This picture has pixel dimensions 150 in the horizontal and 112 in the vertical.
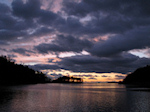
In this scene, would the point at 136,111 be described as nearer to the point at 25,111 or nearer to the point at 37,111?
the point at 37,111

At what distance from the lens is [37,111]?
135ft

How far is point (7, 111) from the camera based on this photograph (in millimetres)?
39594

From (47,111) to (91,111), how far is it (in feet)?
38.7

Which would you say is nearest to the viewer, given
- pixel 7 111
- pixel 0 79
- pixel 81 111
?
pixel 7 111

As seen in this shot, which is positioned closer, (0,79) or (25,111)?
(25,111)

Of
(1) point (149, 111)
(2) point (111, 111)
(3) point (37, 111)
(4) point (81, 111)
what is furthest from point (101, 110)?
(3) point (37, 111)

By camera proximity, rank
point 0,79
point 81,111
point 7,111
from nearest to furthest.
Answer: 1. point 7,111
2. point 81,111
3. point 0,79

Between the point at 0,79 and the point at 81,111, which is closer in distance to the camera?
the point at 81,111

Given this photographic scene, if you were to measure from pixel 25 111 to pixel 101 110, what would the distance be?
805 inches

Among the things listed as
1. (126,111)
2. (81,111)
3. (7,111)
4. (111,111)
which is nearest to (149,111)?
(126,111)

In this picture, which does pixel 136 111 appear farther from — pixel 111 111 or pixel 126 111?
pixel 111 111

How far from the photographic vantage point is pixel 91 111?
42656 mm

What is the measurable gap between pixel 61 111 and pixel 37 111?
6.28m

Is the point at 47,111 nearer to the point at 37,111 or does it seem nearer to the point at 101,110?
the point at 37,111
